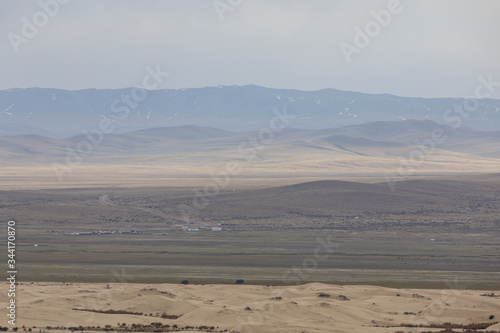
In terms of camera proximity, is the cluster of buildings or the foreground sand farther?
the cluster of buildings

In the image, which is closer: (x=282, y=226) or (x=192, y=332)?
(x=192, y=332)

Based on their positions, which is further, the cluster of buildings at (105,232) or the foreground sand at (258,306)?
the cluster of buildings at (105,232)

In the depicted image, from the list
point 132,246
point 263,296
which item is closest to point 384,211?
point 132,246

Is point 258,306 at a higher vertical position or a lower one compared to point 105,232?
lower

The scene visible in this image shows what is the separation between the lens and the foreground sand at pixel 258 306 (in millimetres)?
34594

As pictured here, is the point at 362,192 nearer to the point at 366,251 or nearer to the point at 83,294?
the point at 366,251

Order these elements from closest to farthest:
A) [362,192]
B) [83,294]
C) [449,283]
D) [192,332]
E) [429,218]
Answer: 1. [192,332]
2. [83,294]
3. [449,283]
4. [429,218]
5. [362,192]

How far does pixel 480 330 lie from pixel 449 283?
582 inches

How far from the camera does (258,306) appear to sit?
3734 cm

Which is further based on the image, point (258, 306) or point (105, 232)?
point (105, 232)

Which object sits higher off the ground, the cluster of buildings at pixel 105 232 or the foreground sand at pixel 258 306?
the cluster of buildings at pixel 105 232

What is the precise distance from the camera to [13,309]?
34594 millimetres

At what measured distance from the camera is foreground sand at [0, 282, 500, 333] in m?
34.6

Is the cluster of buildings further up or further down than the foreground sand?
further up
